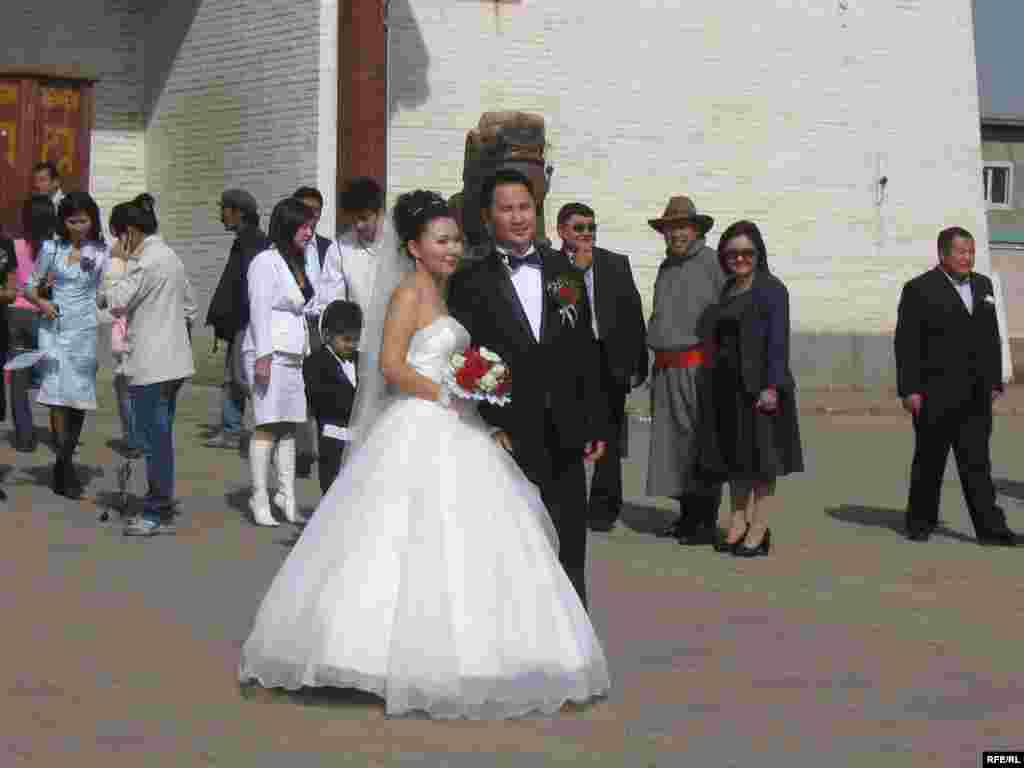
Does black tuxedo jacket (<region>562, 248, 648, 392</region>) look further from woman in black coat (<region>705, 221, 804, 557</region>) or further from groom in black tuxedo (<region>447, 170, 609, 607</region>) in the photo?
groom in black tuxedo (<region>447, 170, 609, 607</region>)

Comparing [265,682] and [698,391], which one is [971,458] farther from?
[265,682]

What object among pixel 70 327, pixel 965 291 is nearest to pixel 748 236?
pixel 965 291

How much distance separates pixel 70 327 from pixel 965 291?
5.38 metres

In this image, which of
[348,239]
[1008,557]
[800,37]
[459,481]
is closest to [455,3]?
[800,37]

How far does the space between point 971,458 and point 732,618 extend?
3.33 m

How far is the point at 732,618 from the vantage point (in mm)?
8992

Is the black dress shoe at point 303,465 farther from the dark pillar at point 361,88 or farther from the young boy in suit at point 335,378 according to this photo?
the dark pillar at point 361,88

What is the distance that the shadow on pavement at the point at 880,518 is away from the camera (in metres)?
12.3

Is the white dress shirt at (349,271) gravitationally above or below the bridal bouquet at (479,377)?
above

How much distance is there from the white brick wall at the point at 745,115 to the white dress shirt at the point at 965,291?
876 centimetres

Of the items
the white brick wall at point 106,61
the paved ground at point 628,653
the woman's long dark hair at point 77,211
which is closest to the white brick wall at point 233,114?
the white brick wall at point 106,61

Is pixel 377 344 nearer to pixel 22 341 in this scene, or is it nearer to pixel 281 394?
pixel 281 394

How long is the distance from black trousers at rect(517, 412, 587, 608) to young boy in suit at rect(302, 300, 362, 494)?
10.4ft

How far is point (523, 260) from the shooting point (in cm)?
768
